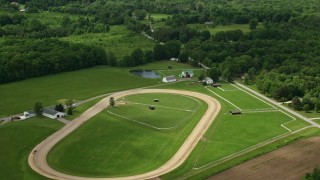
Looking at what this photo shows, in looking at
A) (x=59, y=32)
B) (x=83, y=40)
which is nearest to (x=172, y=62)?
(x=83, y=40)

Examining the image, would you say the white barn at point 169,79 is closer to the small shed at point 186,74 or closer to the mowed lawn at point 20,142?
the small shed at point 186,74

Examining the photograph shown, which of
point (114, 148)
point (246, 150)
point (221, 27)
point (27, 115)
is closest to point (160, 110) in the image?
point (114, 148)

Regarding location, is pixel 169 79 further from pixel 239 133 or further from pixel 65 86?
pixel 239 133

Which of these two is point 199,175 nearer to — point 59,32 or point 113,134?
point 113,134

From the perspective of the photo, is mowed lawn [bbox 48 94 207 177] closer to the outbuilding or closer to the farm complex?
the farm complex

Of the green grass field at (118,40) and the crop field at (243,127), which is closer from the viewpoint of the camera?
the crop field at (243,127)

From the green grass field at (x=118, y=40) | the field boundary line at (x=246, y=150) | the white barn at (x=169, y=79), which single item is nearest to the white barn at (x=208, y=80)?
the white barn at (x=169, y=79)
